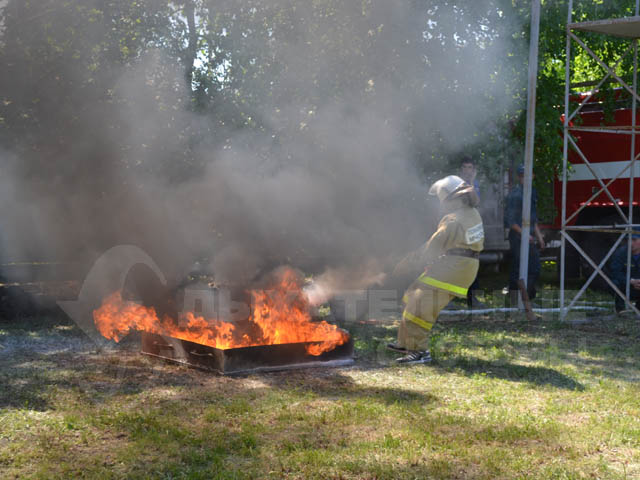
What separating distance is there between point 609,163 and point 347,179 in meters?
4.60

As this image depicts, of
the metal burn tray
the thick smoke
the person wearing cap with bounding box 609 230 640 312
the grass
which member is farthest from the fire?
the person wearing cap with bounding box 609 230 640 312

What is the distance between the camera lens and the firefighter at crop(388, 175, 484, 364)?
5.62 metres

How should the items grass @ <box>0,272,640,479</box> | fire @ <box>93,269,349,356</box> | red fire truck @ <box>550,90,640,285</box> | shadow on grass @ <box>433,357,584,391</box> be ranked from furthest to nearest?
red fire truck @ <box>550,90,640,285</box> → fire @ <box>93,269,349,356</box> → shadow on grass @ <box>433,357,584,391</box> → grass @ <box>0,272,640,479</box>

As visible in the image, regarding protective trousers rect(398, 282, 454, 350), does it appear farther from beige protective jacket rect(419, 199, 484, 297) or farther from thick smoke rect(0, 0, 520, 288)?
thick smoke rect(0, 0, 520, 288)

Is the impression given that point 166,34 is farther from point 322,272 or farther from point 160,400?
point 160,400

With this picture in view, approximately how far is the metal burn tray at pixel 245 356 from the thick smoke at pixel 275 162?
1697mm

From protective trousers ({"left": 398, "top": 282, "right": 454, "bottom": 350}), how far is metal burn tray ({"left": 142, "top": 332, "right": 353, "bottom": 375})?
Result: 1.81ft

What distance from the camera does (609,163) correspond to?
10.2m

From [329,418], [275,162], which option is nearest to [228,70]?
[275,162]

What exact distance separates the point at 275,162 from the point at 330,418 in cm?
453

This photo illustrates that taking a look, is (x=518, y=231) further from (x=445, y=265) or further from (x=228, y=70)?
(x=228, y=70)

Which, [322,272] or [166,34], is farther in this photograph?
[166,34]

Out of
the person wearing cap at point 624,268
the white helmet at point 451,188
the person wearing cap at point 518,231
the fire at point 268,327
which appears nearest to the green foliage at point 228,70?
the person wearing cap at point 518,231

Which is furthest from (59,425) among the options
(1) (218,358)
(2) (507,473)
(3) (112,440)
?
(2) (507,473)
